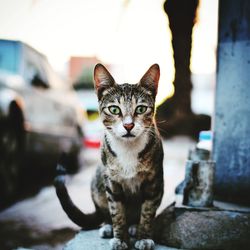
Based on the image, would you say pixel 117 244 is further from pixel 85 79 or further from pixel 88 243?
pixel 85 79

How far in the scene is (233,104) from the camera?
3031 millimetres

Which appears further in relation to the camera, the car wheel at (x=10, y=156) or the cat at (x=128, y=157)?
the car wheel at (x=10, y=156)

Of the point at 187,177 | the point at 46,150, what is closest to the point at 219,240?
the point at 187,177

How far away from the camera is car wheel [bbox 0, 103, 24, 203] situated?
4480mm

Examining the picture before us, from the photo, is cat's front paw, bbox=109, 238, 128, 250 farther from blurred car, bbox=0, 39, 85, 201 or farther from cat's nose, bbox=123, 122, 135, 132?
blurred car, bbox=0, 39, 85, 201

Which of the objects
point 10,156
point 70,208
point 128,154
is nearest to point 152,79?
point 128,154

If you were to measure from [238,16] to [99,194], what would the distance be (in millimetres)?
1822

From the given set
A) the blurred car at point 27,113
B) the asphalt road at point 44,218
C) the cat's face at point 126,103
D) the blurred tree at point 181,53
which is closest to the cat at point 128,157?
the cat's face at point 126,103

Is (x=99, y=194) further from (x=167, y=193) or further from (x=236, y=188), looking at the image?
(x=167, y=193)

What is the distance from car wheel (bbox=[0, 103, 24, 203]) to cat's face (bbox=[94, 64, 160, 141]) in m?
2.26

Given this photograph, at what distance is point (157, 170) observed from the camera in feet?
8.00

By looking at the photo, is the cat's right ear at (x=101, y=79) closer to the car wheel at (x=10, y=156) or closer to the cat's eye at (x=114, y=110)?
the cat's eye at (x=114, y=110)

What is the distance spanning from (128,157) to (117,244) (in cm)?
56

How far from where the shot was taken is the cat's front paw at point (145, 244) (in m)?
2.35
